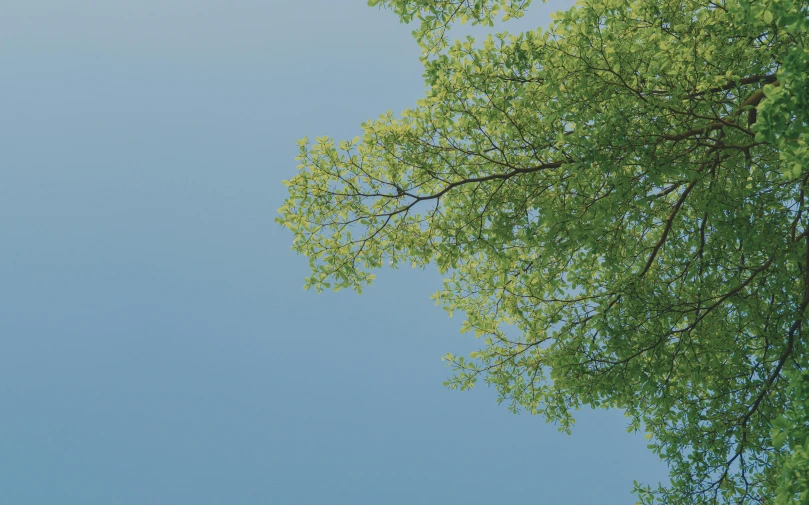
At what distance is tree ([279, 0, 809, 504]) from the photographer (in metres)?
8.58

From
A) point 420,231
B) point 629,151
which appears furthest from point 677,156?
point 420,231

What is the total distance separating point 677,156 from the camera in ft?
29.1

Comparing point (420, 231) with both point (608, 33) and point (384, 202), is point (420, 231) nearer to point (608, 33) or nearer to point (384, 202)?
point (384, 202)

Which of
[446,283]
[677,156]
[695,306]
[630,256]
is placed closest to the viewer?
[677,156]

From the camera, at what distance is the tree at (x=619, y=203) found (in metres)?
8.58

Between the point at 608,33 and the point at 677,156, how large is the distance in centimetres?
216

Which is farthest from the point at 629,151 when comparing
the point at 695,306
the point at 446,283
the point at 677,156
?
the point at 446,283

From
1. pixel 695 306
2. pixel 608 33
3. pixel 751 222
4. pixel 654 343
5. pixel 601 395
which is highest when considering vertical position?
pixel 608 33

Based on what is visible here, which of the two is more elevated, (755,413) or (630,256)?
(630,256)

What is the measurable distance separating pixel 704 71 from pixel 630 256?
4.12 metres

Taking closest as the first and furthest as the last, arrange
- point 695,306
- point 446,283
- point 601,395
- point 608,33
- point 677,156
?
point 608,33 → point 677,156 → point 601,395 → point 695,306 → point 446,283

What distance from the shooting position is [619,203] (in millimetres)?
9453

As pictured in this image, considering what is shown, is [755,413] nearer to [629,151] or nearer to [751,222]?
[751,222]

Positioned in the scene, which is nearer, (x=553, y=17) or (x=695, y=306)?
(x=553, y=17)
